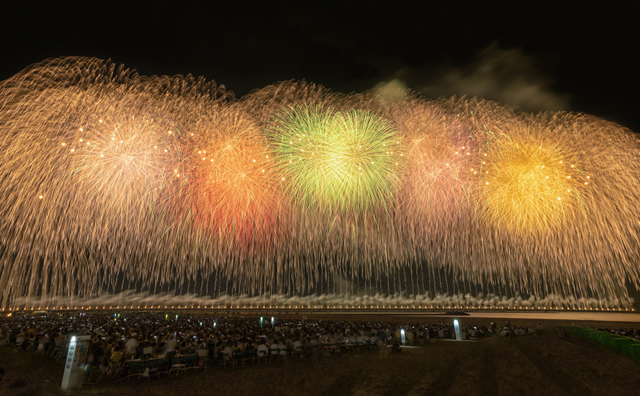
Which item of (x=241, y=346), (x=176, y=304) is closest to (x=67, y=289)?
(x=176, y=304)

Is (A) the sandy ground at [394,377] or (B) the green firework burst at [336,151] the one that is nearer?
(A) the sandy ground at [394,377]

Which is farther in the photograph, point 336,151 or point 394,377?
point 336,151

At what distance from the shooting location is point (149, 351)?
42.1ft

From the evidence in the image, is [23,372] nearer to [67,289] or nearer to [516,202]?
[516,202]

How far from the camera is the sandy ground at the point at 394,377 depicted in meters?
10.5

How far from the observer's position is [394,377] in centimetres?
1208

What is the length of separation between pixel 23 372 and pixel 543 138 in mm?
27274

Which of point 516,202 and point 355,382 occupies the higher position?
point 516,202

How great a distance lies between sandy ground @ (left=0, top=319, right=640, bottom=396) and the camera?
1047 cm

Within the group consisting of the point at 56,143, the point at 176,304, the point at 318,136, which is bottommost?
the point at 176,304

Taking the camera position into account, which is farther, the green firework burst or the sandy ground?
the green firework burst

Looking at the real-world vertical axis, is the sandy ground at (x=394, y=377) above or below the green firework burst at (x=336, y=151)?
below

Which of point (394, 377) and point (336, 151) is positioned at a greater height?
point (336, 151)

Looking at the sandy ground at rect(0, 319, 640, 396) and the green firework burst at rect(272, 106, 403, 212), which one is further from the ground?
the green firework burst at rect(272, 106, 403, 212)
